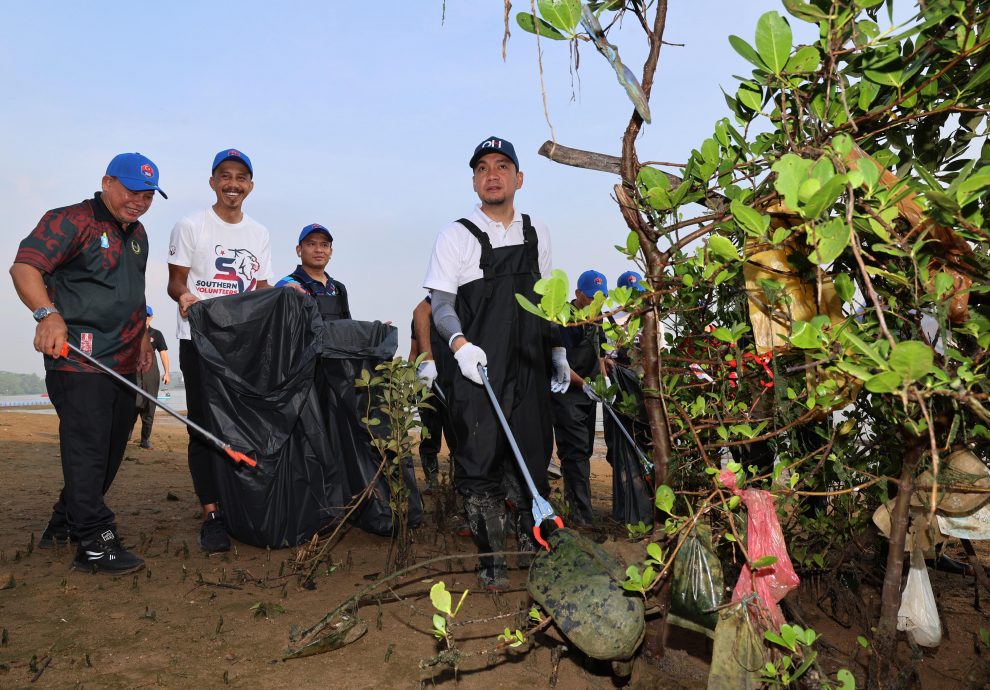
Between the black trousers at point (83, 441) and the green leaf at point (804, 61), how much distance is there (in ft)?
10.6

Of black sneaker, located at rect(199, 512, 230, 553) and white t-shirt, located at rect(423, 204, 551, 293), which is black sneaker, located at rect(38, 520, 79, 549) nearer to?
black sneaker, located at rect(199, 512, 230, 553)

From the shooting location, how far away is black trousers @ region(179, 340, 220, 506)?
3758 mm

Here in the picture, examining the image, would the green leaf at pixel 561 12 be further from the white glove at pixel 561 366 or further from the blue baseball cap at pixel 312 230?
the blue baseball cap at pixel 312 230

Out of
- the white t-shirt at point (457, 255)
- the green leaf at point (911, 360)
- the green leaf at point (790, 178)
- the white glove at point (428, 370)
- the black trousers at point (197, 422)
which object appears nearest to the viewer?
the green leaf at point (911, 360)

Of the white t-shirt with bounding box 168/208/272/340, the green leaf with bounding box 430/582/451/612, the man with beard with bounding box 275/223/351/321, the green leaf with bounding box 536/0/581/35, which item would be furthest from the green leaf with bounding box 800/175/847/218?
the man with beard with bounding box 275/223/351/321

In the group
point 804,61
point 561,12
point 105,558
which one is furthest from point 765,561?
point 105,558

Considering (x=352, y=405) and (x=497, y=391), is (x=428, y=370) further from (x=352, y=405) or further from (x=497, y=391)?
(x=497, y=391)

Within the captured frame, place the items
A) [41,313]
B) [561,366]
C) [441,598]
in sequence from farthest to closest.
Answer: [561,366], [41,313], [441,598]

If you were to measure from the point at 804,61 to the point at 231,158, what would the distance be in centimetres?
329

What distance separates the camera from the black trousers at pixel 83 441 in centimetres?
331

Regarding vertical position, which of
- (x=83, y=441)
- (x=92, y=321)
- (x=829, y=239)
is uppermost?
(x=92, y=321)

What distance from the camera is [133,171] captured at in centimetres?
348

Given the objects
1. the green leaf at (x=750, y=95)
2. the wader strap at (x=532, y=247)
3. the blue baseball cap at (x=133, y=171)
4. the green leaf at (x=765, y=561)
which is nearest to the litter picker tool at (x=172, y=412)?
the blue baseball cap at (x=133, y=171)

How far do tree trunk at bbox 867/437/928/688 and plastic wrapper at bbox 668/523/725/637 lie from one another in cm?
42
